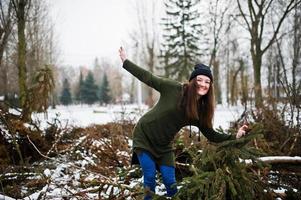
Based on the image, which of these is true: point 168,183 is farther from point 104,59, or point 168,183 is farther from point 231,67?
point 104,59

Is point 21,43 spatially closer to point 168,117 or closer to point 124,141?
point 124,141

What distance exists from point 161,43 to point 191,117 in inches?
1184

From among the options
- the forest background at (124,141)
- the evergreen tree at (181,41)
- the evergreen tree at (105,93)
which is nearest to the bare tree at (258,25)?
the forest background at (124,141)

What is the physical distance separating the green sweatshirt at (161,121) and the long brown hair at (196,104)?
64mm

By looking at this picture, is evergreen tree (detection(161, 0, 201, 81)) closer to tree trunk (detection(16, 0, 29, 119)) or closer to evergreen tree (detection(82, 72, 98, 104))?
tree trunk (detection(16, 0, 29, 119))

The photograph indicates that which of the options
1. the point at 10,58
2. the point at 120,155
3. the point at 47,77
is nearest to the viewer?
the point at 120,155

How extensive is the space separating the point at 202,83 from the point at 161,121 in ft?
1.99

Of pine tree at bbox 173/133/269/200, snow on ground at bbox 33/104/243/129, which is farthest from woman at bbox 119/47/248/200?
snow on ground at bbox 33/104/243/129

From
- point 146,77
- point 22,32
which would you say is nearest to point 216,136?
point 146,77

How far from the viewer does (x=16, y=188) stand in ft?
16.2

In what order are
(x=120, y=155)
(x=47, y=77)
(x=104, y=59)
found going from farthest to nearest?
(x=104, y=59) < (x=47, y=77) < (x=120, y=155)

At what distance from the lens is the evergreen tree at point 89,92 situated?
6358 cm

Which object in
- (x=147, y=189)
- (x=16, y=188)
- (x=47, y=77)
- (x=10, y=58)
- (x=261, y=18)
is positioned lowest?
(x=16, y=188)

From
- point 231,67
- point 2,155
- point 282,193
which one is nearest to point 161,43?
point 231,67
